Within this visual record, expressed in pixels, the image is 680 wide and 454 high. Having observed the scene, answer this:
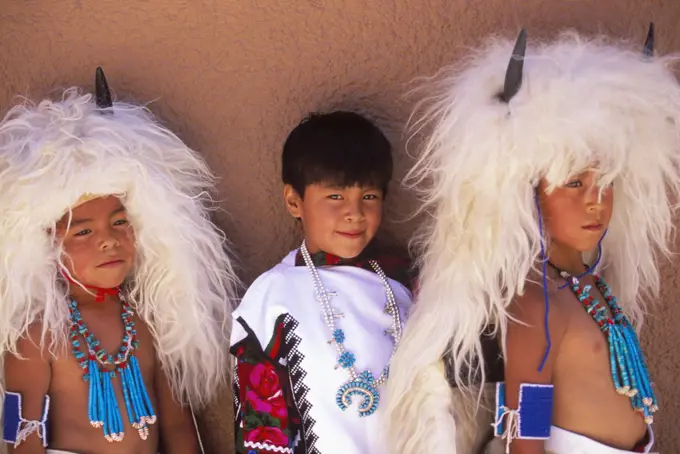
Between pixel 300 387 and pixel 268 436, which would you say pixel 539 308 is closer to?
pixel 300 387

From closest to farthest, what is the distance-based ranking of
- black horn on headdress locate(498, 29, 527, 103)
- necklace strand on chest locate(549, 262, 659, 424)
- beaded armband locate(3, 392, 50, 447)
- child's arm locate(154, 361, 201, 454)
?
black horn on headdress locate(498, 29, 527, 103) < necklace strand on chest locate(549, 262, 659, 424) < beaded armband locate(3, 392, 50, 447) < child's arm locate(154, 361, 201, 454)

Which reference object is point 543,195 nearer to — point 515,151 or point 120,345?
point 515,151

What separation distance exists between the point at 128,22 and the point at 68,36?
179 millimetres

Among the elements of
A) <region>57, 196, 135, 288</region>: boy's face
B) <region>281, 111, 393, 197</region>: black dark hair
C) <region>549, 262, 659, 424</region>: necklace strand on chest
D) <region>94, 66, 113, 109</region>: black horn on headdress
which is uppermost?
<region>94, 66, 113, 109</region>: black horn on headdress

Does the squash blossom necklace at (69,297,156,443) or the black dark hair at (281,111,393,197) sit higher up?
the black dark hair at (281,111,393,197)

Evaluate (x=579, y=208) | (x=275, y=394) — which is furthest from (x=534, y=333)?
(x=275, y=394)

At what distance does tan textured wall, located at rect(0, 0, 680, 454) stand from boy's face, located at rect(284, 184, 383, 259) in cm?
27

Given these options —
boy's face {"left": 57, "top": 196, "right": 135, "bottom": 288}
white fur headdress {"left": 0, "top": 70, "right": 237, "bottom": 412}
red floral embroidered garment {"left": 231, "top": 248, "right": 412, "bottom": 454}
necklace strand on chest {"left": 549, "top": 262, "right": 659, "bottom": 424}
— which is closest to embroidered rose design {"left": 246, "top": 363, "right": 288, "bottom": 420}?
red floral embroidered garment {"left": 231, "top": 248, "right": 412, "bottom": 454}

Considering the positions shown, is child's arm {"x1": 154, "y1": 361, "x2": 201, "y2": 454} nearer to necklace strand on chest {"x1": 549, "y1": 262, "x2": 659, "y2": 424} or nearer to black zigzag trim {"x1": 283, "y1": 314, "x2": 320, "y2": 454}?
black zigzag trim {"x1": 283, "y1": 314, "x2": 320, "y2": 454}

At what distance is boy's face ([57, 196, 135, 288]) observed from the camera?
195 cm

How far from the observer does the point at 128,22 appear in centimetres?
222

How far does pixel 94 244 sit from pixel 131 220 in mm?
133

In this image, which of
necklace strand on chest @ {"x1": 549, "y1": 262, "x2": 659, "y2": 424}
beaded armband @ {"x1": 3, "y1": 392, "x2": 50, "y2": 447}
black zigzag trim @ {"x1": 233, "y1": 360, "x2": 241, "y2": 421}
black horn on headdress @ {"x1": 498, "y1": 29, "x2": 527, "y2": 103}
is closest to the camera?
black horn on headdress @ {"x1": 498, "y1": 29, "x2": 527, "y2": 103}

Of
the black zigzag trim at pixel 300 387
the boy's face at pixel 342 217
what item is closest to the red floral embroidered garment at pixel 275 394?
the black zigzag trim at pixel 300 387
